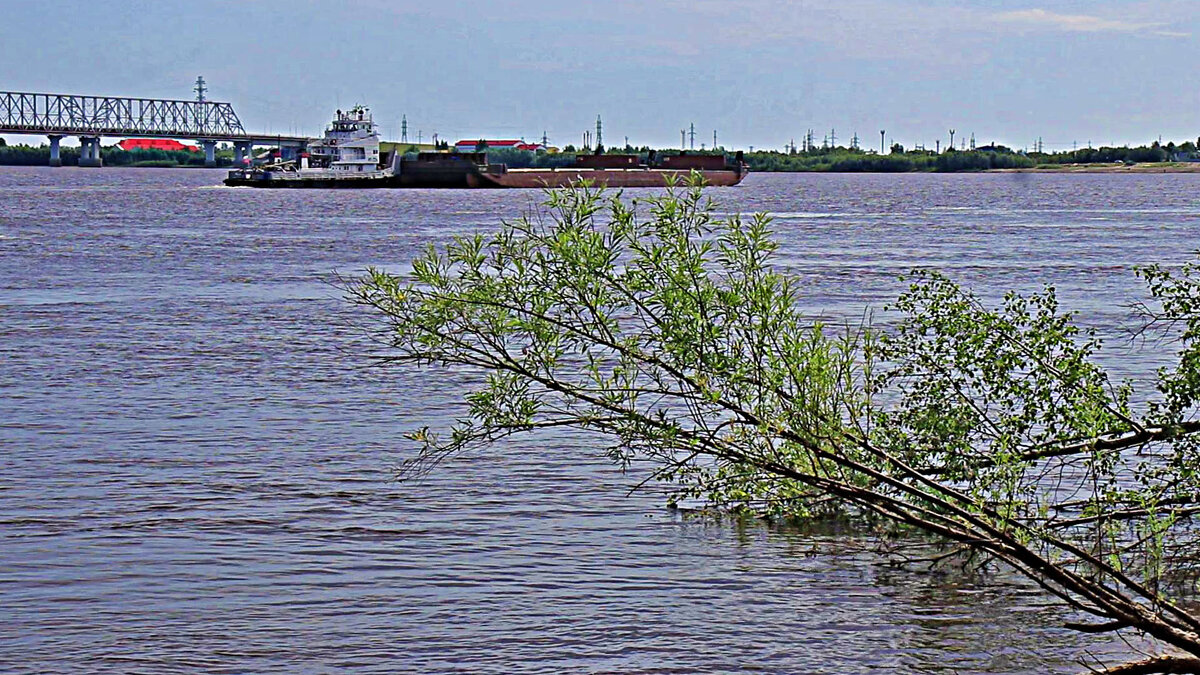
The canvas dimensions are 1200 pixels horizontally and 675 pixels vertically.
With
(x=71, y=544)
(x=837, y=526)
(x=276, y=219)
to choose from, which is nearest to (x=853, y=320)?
(x=837, y=526)

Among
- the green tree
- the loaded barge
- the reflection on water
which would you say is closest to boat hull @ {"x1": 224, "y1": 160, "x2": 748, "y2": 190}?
the loaded barge

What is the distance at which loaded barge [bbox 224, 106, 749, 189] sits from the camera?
454 ft

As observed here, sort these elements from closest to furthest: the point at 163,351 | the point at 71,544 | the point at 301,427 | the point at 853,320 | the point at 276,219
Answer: the point at 71,544, the point at 301,427, the point at 163,351, the point at 853,320, the point at 276,219

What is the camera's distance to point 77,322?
30562mm

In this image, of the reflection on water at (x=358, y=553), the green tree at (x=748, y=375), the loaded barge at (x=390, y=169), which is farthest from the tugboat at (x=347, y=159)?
the green tree at (x=748, y=375)

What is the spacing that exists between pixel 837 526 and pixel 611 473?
315cm

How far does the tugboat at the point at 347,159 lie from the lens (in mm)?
137000

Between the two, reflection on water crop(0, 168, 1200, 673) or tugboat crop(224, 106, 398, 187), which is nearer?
reflection on water crop(0, 168, 1200, 673)

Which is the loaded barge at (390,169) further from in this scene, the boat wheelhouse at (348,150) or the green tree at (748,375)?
the green tree at (748,375)

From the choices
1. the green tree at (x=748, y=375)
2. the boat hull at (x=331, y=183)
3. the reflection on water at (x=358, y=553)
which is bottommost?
the reflection on water at (x=358, y=553)

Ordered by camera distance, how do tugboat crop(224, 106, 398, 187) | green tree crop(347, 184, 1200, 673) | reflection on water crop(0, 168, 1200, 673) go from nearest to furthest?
1. green tree crop(347, 184, 1200, 673)
2. reflection on water crop(0, 168, 1200, 673)
3. tugboat crop(224, 106, 398, 187)

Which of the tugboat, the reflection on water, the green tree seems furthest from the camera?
the tugboat

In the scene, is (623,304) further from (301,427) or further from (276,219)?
(276,219)

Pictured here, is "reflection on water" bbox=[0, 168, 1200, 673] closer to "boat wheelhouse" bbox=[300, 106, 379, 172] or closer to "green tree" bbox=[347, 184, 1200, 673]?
"green tree" bbox=[347, 184, 1200, 673]
